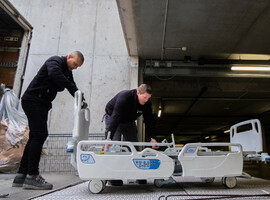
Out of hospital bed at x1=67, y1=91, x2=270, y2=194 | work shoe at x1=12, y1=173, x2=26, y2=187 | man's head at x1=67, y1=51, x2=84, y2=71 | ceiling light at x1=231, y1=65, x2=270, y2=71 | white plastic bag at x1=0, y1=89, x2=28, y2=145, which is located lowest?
work shoe at x1=12, y1=173, x2=26, y2=187

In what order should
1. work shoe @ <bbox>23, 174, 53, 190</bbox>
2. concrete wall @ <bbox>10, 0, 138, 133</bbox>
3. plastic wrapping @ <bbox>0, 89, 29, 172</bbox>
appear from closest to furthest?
work shoe @ <bbox>23, 174, 53, 190</bbox>
plastic wrapping @ <bbox>0, 89, 29, 172</bbox>
concrete wall @ <bbox>10, 0, 138, 133</bbox>

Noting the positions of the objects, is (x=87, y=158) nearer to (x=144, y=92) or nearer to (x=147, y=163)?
(x=147, y=163)

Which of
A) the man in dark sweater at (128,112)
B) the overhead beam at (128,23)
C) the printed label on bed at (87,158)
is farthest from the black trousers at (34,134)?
the overhead beam at (128,23)

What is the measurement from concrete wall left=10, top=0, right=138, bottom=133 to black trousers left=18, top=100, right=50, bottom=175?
1991 mm

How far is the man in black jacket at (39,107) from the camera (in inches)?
70.0

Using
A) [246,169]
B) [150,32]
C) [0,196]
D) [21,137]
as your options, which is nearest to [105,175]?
[0,196]

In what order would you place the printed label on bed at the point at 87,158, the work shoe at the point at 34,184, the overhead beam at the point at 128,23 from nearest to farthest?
1. the printed label on bed at the point at 87,158
2. the work shoe at the point at 34,184
3. the overhead beam at the point at 128,23

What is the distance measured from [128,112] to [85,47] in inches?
104

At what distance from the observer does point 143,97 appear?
6.99 ft

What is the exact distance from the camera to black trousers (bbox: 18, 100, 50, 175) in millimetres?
1780

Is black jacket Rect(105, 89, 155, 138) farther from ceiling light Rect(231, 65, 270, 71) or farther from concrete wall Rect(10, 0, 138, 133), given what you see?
ceiling light Rect(231, 65, 270, 71)

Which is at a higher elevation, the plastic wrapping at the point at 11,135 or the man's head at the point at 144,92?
the man's head at the point at 144,92

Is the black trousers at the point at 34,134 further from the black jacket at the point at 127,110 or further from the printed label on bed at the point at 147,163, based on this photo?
the printed label on bed at the point at 147,163

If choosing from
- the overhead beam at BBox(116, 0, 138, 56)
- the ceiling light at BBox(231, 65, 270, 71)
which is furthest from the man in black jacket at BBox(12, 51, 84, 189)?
the ceiling light at BBox(231, 65, 270, 71)
